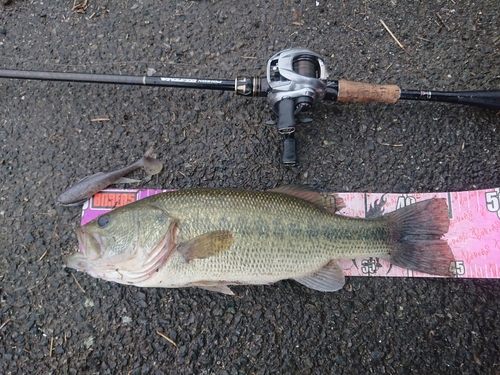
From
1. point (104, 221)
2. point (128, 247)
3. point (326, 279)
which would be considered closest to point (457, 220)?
point (326, 279)

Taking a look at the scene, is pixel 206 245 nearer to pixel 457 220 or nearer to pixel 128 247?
pixel 128 247

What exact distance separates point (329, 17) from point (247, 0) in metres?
0.72

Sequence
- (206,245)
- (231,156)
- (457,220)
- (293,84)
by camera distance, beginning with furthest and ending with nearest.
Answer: (231,156) → (457,220) → (293,84) → (206,245)

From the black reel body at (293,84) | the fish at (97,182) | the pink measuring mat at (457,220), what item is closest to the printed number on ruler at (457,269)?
the pink measuring mat at (457,220)

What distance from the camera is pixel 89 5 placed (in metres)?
3.13

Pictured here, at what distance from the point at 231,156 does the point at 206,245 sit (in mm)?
873

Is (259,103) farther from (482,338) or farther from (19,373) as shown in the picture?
(19,373)

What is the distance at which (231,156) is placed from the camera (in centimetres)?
283

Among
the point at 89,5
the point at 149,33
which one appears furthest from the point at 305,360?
the point at 89,5

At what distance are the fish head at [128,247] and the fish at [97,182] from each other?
0.51m

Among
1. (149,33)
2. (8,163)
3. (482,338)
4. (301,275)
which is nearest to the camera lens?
(301,275)

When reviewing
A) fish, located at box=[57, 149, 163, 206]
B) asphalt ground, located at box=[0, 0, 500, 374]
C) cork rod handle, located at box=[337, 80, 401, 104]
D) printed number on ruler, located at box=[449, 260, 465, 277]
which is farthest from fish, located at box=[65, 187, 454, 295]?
cork rod handle, located at box=[337, 80, 401, 104]

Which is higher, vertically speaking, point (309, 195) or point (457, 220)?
point (309, 195)

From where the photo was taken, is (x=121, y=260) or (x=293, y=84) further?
(x=293, y=84)
